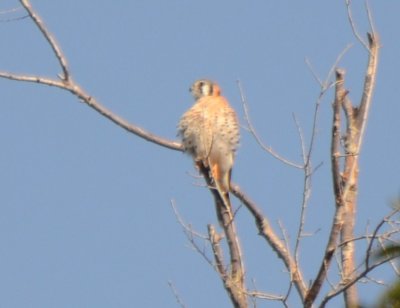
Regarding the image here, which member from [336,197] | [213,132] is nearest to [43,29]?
[336,197]

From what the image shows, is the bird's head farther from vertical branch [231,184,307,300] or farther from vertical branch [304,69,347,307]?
vertical branch [304,69,347,307]

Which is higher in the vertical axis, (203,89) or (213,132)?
(203,89)

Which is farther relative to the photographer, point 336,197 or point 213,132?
point 213,132

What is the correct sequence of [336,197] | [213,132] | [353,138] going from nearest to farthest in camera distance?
[336,197] → [353,138] → [213,132]

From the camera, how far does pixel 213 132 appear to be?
8.95 metres

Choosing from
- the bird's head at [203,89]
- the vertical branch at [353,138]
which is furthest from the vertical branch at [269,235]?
the bird's head at [203,89]

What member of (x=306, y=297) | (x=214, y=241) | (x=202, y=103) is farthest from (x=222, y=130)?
(x=306, y=297)

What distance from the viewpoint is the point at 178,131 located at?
8930 mm

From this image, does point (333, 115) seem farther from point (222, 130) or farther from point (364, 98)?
point (222, 130)

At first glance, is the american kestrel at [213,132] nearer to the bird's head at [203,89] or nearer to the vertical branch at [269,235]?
the bird's head at [203,89]

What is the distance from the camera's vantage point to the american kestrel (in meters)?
8.76

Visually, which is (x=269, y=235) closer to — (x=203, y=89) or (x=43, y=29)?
(x=43, y=29)

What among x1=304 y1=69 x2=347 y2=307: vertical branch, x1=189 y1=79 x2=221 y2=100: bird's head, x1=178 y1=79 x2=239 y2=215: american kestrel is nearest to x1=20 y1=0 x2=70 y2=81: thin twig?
x1=304 y1=69 x2=347 y2=307: vertical branch

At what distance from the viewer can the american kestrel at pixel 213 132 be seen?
28.7 feet
